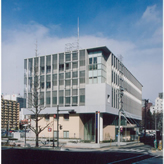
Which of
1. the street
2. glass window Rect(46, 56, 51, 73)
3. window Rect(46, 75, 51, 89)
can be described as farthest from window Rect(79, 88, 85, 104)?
the street

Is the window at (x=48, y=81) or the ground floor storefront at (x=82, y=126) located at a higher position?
the window at (x=48, y=81)

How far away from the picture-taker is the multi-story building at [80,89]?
49.3 metres

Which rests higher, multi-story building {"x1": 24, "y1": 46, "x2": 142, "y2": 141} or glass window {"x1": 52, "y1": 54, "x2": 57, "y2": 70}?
glass window {"x1": 52, "y1": 54, "x2": 57, "y2": 70}

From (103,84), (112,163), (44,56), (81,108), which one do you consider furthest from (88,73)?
(112,163)

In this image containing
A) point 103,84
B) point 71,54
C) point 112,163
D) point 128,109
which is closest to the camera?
point 112,163

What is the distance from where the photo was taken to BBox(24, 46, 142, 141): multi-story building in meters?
49.3

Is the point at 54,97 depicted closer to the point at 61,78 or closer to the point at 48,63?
the point at 61,78

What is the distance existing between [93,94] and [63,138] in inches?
430

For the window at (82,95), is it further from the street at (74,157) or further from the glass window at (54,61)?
the street at (74,157)

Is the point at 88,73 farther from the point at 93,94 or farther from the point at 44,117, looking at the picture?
the point at 44,117

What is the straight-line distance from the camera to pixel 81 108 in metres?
49.2

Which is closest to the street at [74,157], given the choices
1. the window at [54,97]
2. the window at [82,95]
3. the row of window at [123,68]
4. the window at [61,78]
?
the window at [82,95]

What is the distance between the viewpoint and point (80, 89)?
167ft

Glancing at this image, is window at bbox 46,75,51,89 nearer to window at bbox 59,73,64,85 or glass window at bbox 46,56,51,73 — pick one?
glass window at bbox 46,56,51,73
